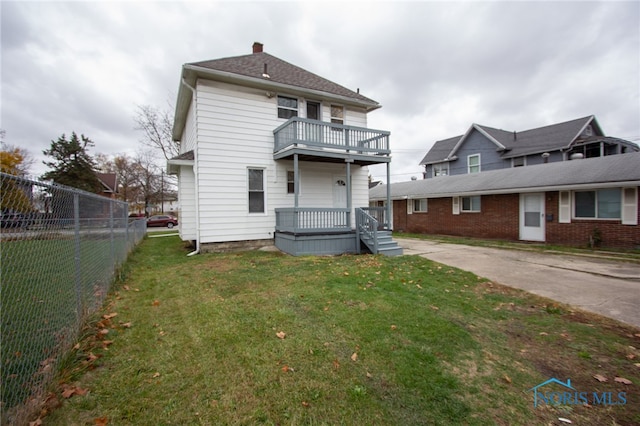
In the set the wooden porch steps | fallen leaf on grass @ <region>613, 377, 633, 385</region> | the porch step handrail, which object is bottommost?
fallen leaf on grass @ <region>613, 377, 633, 385</region>

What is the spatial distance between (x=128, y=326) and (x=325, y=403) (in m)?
2.94

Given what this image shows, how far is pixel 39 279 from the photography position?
3174 mm

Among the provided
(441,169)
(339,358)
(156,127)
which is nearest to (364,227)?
(339,358)

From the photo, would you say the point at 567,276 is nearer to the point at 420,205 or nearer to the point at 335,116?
the point at 335,116

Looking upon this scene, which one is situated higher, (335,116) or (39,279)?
(335,116)

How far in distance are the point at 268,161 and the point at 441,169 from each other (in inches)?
796

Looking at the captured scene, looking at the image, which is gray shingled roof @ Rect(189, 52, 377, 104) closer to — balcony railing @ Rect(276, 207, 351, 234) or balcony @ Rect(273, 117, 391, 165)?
balcony @ Rect(273, 117, 391, 165)

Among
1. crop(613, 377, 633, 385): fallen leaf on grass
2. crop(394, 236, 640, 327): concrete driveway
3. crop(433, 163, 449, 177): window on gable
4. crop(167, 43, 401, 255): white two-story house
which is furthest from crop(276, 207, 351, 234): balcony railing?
crop(433, 163, 449, 177): window on gable

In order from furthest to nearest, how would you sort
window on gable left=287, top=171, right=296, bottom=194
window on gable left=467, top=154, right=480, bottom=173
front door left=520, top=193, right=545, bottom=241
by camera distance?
window on gable left=467, top=154, right=480, bottom=173 < front door left=520, top=193, right=545, bottom=241 < window on gable left=287, top=171, right=296, bottom=194

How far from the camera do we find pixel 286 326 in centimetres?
370

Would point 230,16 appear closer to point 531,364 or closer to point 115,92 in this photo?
point 531,364

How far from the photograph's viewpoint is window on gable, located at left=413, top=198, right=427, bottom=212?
18.6 m

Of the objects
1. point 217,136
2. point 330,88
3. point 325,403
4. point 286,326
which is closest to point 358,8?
point 330,88

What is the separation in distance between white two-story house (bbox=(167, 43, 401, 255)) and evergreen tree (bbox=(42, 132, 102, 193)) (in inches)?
1057
